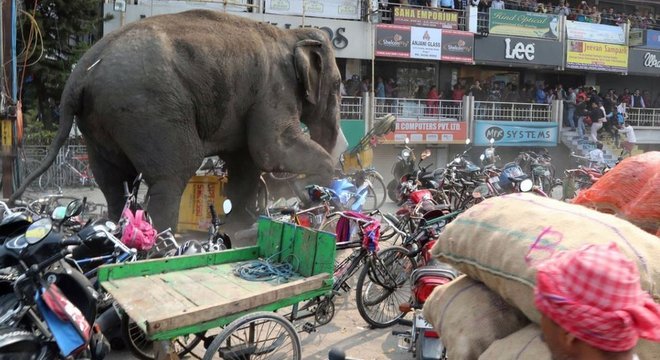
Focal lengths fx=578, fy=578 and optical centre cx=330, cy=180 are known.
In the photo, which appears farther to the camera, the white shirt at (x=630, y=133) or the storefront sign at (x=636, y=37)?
the storefront sign at (x=636, y=37)

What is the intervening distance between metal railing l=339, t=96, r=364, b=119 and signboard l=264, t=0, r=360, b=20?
9.24ft

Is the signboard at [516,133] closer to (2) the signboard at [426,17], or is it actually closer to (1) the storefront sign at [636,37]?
(2) the signboard at [426,17]

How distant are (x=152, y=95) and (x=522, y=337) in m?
4.77

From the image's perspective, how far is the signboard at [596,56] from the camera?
66.3ft

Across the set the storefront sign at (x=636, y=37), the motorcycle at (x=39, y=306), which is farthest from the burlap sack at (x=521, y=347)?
the storefront sign at (x=636, y=37)

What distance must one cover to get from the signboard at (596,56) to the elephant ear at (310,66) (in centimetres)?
1549

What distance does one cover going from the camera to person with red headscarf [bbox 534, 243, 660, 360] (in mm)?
1318

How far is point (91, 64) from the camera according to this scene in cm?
577

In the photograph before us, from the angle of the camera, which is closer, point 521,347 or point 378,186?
point 521,347

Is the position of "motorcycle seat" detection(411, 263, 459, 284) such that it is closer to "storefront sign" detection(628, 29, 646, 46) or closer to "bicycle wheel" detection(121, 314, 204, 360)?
"bicycle wheel" detection(121, 314, 204, 360)

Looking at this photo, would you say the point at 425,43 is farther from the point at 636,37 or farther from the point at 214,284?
the point at 214,284

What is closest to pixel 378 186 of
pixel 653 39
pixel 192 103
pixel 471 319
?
pixel 192 103

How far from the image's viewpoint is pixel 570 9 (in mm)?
22922

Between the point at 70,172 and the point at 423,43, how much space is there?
11001 millimetres
